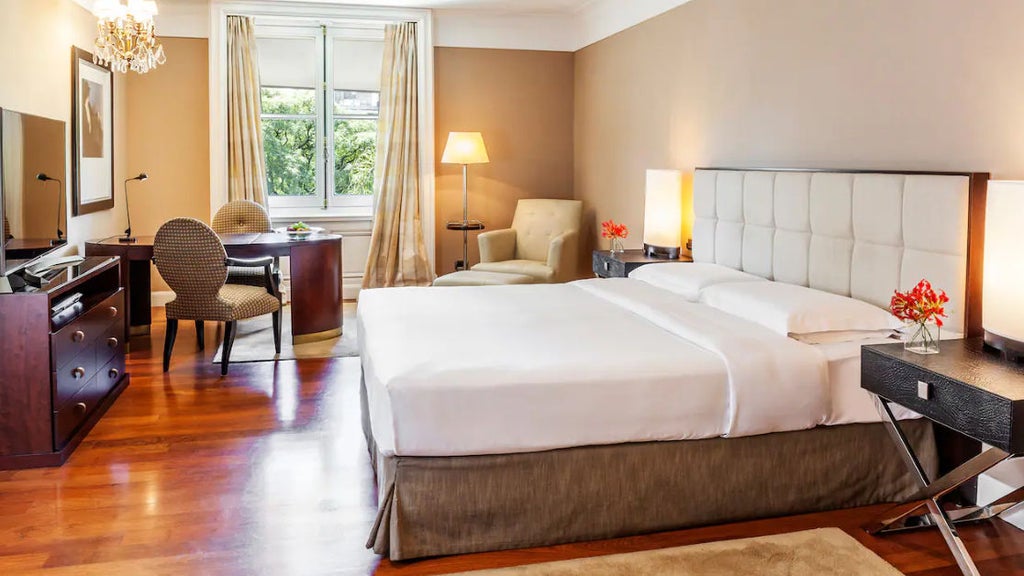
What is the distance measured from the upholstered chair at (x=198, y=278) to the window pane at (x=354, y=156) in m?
2.55

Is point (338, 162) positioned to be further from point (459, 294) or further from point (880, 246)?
point (880, 246)

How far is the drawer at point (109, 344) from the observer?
4.12 metres

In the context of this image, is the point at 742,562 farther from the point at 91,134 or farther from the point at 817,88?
the point at 91,134

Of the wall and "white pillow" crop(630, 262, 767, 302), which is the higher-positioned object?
the wall

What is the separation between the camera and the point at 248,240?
219 inches

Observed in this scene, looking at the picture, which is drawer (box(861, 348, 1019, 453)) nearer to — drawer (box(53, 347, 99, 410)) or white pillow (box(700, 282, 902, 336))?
white pillow (box(700, 282, 902, 336))

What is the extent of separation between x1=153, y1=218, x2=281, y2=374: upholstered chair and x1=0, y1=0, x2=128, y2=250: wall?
3.42 ft

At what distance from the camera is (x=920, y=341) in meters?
2.73

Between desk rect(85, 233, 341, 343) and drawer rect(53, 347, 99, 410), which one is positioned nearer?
drawer rect(53, 347, 99, 410)

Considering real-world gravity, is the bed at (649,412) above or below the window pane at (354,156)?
below

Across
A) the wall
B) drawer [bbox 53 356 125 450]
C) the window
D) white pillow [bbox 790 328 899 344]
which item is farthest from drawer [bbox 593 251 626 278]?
the wall

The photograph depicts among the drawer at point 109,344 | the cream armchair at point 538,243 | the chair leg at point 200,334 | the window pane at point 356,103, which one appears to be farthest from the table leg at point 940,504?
the window pane at point 356,103

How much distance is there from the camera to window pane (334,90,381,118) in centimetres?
744

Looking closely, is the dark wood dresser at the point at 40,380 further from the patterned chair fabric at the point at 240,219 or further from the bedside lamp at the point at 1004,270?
the bedside lamp at the point at 1004,270
